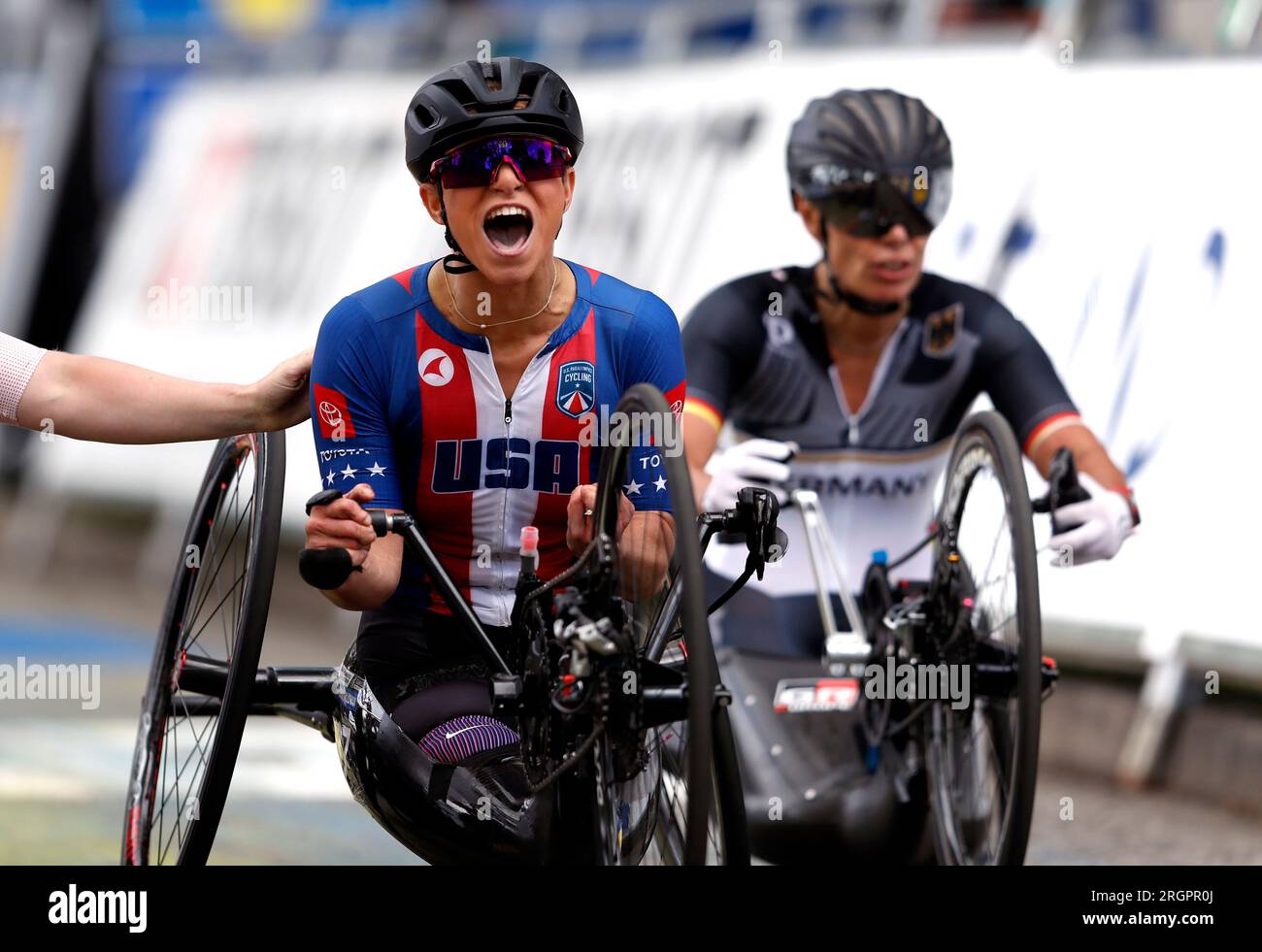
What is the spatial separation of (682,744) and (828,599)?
2.17 meters

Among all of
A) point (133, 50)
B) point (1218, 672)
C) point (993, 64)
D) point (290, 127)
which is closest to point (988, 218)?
point (993, 64)

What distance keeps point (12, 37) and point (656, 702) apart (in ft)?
49.6

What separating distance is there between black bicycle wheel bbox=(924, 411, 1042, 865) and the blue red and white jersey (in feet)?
2.84

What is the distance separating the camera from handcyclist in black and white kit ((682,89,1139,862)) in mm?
6020

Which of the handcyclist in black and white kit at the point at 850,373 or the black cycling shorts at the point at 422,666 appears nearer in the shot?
the black cycling shorts at the point at 422,666

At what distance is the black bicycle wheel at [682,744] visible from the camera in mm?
3521

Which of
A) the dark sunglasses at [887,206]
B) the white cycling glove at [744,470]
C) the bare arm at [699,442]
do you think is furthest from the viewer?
the dark sunglasses at [887,206]

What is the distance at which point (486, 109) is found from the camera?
14.1 ft

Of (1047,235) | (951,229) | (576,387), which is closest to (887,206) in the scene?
(576,387)

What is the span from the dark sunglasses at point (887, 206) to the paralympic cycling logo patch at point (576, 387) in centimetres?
177
